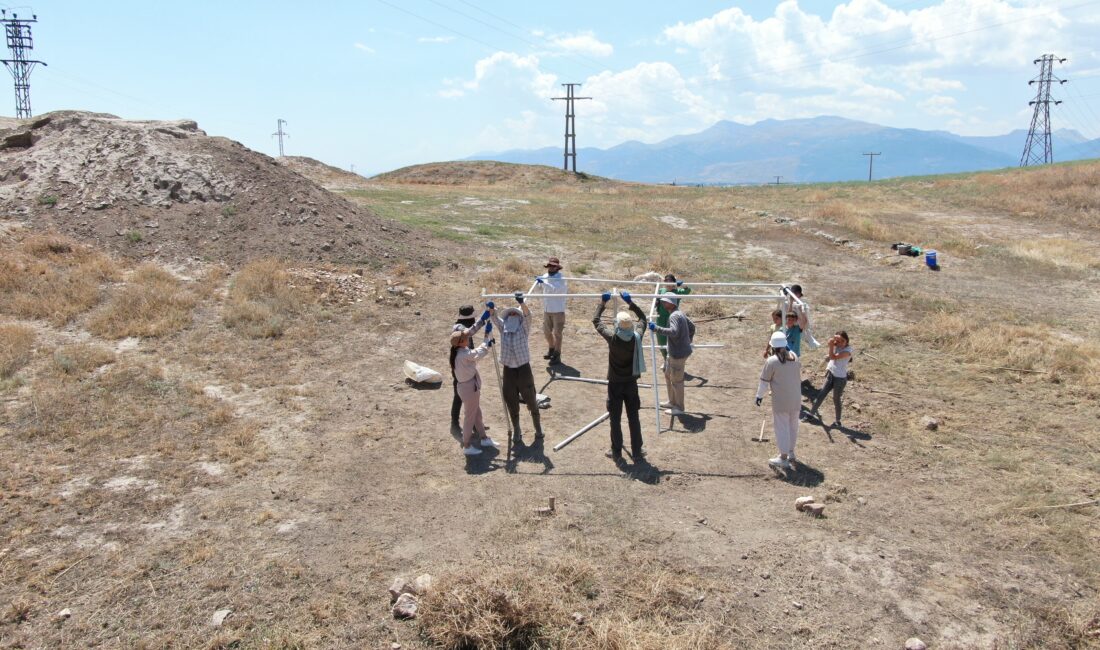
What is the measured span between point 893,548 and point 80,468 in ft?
30.9

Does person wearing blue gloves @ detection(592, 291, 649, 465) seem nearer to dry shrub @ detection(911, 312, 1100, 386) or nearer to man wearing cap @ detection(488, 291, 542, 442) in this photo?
man wearing cap @ detection(488, 291, 542, 442)

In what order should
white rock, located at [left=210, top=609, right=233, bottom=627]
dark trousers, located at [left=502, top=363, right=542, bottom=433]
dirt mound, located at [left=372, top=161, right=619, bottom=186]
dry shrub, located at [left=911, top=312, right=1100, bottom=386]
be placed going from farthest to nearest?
dirt mound, located at [left=372, top=161, right=619, bottom=186] < dry shrub, located at [left=911, top=312, right=1100, bottom=386] < dark trousers, located at [left=502, top=363, right=542, bottom=433] < white rock, located at [left=210, top=609, right=233, bottom=627]

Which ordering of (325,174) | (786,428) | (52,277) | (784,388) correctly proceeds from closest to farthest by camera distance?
1. (784,388)
2. (786,428)
3. (52,277)
4. (325,174)

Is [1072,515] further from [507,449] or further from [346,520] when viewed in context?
[346,520]

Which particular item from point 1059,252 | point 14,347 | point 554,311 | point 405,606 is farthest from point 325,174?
point 405,606

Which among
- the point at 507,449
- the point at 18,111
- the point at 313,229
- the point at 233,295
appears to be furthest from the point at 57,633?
the point at 18,111

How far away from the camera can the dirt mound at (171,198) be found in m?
17.3

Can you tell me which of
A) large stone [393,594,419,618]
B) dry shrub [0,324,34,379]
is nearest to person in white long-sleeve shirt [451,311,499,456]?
large stone [393,594,419,618]

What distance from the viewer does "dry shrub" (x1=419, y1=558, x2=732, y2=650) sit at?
17.2 feet

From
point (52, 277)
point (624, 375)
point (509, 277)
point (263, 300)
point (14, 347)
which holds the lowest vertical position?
point (14, 347)

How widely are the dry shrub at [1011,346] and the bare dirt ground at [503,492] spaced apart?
7 centimetres

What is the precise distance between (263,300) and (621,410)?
945cm

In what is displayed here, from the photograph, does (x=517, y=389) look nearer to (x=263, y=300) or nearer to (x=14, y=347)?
(x=263, y=300)

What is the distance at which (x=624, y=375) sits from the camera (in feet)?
27.3
